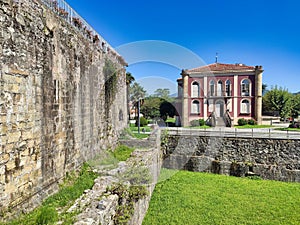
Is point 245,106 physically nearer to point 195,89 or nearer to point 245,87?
point 245,87

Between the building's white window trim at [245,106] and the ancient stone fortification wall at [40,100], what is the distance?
770 inches

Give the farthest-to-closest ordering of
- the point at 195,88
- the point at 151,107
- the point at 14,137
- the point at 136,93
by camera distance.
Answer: the point at 151,107 → the point at 195,88 → the point at 136,93 → the point at 14,137

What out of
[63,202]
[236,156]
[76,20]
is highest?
[76,20]

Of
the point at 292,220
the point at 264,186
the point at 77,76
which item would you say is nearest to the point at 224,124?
Result: the point at 264,186

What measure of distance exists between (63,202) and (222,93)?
21227 mm

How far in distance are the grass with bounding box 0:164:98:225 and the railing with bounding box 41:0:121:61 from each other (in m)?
4.83

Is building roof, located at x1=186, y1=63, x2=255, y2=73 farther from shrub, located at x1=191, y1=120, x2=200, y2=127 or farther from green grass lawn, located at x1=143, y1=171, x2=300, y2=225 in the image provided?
green grass lawn, located at x1=143, y1=171, x2=300, y2=225

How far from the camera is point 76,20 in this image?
24.5ft

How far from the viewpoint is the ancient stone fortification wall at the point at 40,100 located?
407cm

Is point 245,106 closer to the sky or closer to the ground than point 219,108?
closer to the sky

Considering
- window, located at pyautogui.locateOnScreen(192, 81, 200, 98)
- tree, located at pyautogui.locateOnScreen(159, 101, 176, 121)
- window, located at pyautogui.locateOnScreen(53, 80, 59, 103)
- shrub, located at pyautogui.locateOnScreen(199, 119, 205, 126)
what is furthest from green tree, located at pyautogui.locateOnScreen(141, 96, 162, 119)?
window, located at pyautogui.locateOnScreen(53, 80, 59, 103)

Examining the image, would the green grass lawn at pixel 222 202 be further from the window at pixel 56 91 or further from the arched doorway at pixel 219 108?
the arched doorway at pixel 219 108

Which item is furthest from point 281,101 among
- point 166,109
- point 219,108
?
point 166,109

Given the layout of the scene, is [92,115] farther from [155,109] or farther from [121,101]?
[155,109]
